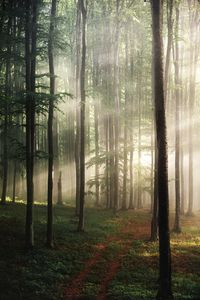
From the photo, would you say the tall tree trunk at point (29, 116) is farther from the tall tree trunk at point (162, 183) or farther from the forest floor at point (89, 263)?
the tall tree trunk at point (162, 183)

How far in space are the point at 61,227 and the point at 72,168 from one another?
21.2 m

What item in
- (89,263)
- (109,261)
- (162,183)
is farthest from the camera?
(109,261)

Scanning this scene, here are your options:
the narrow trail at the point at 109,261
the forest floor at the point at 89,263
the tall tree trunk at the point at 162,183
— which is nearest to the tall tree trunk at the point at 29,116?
the forest floor at the point at 89,263

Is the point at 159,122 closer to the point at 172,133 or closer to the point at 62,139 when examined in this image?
the point at 62,139

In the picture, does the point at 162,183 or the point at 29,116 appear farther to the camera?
the point at 29,116

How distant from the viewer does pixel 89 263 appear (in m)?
13.3

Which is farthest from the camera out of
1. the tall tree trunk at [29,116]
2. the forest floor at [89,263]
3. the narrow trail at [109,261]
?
the tall tree trunk at [29,116]

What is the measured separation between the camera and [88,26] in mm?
29453

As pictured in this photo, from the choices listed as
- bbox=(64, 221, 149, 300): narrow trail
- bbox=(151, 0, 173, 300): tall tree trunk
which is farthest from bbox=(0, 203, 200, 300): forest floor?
bbox=(151, 0, 173, 300): tall tree trunk

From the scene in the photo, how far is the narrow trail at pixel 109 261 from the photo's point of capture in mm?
10359

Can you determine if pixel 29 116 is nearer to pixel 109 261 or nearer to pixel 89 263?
pixel 89 263

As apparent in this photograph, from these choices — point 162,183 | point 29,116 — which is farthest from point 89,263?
point 29,116

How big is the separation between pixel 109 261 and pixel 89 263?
981 millimetres

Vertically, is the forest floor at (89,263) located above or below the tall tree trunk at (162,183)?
below
